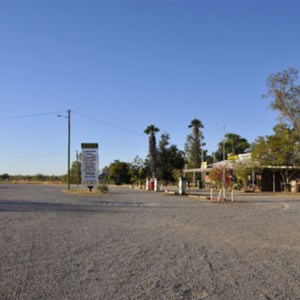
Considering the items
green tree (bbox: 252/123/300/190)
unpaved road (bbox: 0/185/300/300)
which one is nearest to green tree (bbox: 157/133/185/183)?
green tree (bbox: 252/123/300/190)

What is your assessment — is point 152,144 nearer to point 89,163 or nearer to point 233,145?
point 89,163

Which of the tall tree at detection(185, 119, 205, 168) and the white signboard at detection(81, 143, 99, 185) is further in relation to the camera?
the tall tree at detection(185, 119, 205, 168)

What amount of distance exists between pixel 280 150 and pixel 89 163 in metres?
17.5

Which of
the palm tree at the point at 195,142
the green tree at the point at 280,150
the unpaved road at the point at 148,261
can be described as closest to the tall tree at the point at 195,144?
the palm tree at the point at 195,142

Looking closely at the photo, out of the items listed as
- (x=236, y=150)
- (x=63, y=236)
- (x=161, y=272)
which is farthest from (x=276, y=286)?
(x=236, y=150)

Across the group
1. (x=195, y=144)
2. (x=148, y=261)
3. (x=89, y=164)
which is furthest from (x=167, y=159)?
(x=148, y=261)

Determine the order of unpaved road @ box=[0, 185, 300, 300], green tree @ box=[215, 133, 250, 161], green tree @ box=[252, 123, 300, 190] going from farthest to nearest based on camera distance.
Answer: green tree @ box=[215, 133, 250, 161] → green tree @ box=[252, 123, 300, 190] → unpaved road @ box=[0, 185, 300, 300]

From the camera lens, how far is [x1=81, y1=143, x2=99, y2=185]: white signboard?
134ft

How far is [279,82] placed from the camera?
43312 mm

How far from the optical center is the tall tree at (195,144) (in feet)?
Result: 267

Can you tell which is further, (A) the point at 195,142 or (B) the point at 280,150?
(A) the point at 195,142

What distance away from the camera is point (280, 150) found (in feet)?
135

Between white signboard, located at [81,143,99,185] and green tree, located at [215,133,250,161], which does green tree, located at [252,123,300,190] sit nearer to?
white signboard, located at [81,143,99,185]

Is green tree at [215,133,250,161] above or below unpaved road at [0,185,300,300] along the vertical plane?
above
